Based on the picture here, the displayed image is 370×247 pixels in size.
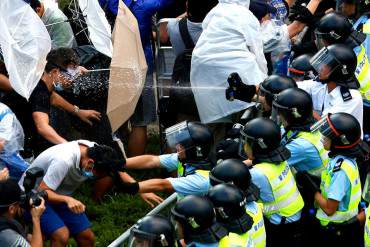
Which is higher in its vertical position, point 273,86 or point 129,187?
point 273,86

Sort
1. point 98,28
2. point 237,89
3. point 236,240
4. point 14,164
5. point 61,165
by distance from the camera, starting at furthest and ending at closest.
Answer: point 98,28 < point 237,89 < point 14,164 < point 61,165 < point 236,240

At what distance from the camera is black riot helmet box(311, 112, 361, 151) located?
23.6 feet

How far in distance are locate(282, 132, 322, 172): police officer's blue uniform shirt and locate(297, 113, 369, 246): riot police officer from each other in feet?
0.86

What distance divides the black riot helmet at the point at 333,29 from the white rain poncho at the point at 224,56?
59 centimetres

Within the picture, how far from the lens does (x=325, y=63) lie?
8141 millimetres

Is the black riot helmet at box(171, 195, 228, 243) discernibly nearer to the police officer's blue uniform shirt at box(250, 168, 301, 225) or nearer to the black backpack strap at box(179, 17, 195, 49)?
the police officer's blue uniform shirt at box(250, 168, 301, 225)

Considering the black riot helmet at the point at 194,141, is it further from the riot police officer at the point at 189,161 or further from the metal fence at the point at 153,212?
the metal fence at the point at 153,212

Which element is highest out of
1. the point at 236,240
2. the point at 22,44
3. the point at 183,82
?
the point at 22,44

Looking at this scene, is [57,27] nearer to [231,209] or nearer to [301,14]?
[301,14]

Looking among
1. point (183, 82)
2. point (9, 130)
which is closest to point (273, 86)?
point (183, 82)

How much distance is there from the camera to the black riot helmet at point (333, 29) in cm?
864

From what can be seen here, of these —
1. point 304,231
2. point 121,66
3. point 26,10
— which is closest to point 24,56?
point 26,10

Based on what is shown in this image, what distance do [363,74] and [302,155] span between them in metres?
1.54

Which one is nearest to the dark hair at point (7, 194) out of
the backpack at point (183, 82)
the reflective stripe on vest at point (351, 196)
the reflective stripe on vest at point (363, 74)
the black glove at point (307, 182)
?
the black glove at point (307, 182)
